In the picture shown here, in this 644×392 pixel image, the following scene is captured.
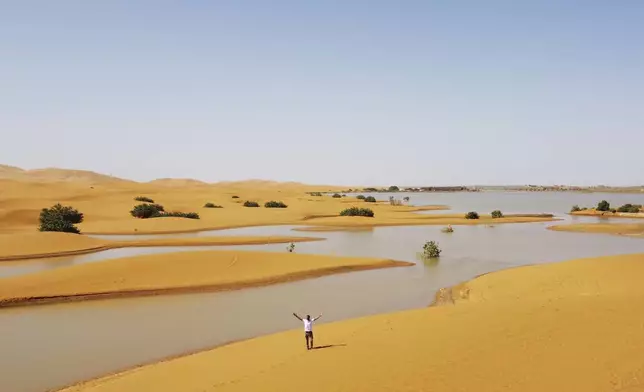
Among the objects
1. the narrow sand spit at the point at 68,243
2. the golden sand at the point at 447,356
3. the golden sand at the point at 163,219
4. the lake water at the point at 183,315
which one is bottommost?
the lake water at the point at 183,315

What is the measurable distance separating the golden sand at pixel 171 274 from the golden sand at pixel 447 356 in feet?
30.7

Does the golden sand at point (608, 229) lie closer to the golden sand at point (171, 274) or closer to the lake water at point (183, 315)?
the lake water at point (183, 315)

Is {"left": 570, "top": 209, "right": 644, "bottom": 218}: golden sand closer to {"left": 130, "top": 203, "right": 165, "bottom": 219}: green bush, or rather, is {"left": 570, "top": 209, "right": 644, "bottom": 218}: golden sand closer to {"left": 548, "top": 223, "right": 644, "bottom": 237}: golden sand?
{"left": 548, "top": 223, "right": 644, "bottom": 237}: golden sand

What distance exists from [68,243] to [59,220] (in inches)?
319

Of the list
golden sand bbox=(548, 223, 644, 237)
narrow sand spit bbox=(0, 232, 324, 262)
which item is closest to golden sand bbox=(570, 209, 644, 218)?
golden sand bbox=(548, 223, 644, 237)

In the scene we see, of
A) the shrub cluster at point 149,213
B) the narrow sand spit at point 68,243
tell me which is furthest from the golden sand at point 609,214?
the shrub cluster at point 149,213

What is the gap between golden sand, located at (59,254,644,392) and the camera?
10.1 metres

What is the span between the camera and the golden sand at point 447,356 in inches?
397

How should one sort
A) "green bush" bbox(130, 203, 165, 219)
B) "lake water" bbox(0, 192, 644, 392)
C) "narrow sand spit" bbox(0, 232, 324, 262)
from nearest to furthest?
"lake water" bbox(0, 192, 644, 392) < "narrow sand spit" bbox(0, 232, 324, 262) < "green bush" bbox(130, 203, 165, 219)

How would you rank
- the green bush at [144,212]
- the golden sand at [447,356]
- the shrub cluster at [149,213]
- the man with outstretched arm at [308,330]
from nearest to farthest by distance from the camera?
the golden sand at [447,356]
the man with outstretched arm at [308,330]
the shrub cluster at [149,213]
the green bush at [144,212]

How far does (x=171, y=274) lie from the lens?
24500 mm

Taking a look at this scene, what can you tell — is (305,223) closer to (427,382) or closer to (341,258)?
(341,258)

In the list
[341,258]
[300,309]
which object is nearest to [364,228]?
[341,258]

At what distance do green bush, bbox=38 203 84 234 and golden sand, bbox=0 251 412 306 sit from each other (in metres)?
18.9
